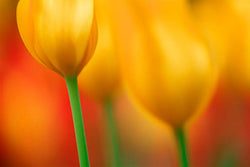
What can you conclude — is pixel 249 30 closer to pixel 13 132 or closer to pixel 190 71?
pixel 190 71

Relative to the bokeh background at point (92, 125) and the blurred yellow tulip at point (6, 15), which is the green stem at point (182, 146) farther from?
the blurred yellow tulip at point (6, 15)

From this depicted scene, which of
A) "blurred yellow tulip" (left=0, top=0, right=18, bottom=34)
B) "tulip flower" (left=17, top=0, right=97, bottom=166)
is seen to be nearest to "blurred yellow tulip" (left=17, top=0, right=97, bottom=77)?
"tulip flower" (left=17, top=0, right=97, bottom=166)

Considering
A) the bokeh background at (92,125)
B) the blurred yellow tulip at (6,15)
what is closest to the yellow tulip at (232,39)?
the bokeh background at (92,125)

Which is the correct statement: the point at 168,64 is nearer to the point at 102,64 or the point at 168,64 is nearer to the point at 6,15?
the point at 102,64

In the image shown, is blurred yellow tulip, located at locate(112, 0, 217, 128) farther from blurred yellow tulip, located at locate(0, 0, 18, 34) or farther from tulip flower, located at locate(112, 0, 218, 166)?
blurred yellow tulip, located at locate(0, 0, 18, 34)

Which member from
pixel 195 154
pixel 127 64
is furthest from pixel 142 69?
pixel 195 154

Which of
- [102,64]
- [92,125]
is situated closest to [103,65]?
[102,64]

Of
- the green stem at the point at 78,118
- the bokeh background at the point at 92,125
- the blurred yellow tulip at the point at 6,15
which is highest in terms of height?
the blurred yellow tulip at the point at 6,15
